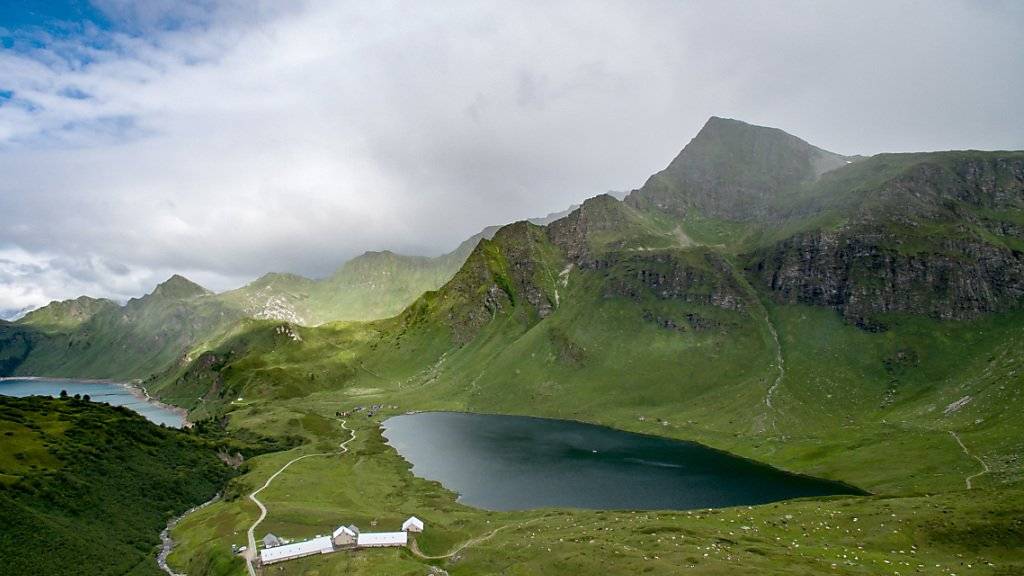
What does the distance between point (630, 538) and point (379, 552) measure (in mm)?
43769

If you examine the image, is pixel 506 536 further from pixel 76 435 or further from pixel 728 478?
pixel 76 435

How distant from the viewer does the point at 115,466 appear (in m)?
142

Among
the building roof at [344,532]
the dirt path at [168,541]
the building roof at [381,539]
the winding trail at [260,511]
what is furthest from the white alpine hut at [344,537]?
the dirt path at [168,541]

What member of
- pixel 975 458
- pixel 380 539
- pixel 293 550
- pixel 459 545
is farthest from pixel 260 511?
pixel 975 458

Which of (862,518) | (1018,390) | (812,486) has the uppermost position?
(1018,390)

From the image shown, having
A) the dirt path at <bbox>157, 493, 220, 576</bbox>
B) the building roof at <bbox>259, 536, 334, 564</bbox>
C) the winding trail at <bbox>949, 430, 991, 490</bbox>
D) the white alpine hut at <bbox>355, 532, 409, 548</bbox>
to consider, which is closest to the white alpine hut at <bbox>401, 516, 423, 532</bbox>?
the white alpine hut at <bbox>355, 532, 409, 548</bbox>

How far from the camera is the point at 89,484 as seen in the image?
12888cm

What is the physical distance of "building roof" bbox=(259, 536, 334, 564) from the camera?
94.9m

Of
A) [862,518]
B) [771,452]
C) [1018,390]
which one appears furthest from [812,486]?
[1018,390]

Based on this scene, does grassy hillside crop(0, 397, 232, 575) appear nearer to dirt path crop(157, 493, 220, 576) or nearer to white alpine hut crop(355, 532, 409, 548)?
dirt path crop(157, 493, 220, 576)

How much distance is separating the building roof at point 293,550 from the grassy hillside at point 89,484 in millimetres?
29559

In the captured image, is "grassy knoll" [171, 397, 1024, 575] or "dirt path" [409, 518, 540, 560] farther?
"dirt path" [409, 518, 540, 560]

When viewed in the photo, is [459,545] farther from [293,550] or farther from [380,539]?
[293,550]

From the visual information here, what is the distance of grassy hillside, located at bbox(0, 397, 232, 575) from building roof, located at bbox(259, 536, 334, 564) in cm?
2956
